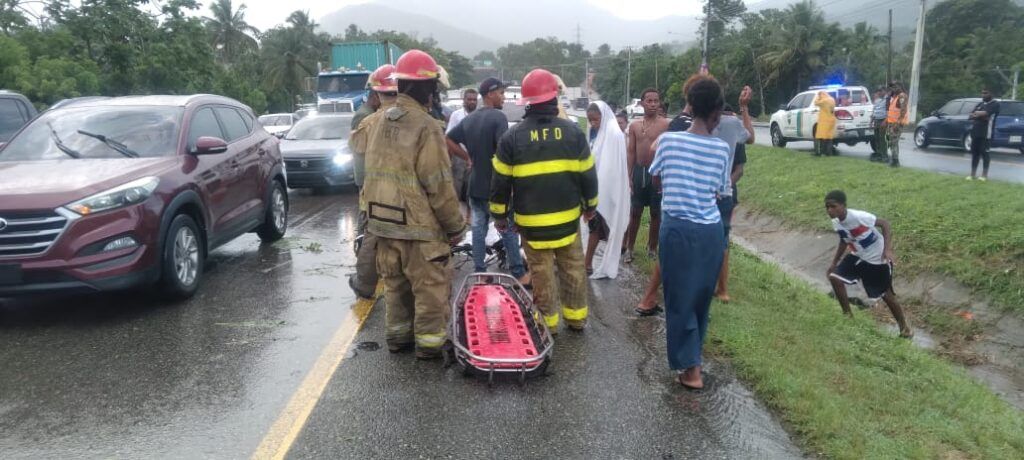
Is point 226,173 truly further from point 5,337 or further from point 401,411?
point 401,411

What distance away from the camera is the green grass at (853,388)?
397 centimetres

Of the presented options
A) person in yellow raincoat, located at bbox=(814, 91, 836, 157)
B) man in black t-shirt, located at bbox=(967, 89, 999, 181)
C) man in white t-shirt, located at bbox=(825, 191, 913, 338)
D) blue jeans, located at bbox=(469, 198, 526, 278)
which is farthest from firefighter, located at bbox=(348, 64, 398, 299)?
person in yellow raincoat, located at bbox=(814, 91, 836, 157)

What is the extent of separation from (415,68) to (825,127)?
1517cm

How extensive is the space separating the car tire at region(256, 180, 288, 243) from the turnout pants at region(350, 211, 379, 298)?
2647mm

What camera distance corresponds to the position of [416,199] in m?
4.61

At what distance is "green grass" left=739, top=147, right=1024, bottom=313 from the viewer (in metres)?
8.42

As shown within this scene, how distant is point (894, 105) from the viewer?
15328mm

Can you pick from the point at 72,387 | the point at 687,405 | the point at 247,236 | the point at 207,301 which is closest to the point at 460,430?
the point at 687,405

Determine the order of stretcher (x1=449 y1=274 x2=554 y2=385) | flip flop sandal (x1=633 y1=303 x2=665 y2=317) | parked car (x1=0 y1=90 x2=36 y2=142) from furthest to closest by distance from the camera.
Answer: parked car (x1=0 y1=90 x2=36 y2=142) → flip flop sandal (x1=633 y1=303 x2=665 y2=317) → stretcher (x1=449 y1=274 x2=554 y2=385)

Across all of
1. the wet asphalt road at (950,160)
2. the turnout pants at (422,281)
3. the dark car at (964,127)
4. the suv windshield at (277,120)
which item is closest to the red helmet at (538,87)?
the turnout pants at (422,281)

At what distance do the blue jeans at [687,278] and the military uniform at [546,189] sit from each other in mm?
831

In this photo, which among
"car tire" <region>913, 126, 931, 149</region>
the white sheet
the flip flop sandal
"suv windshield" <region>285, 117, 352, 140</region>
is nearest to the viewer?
the flip flop sandal

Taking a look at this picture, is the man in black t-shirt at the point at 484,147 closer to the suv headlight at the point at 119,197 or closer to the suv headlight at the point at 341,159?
the suv headlight at the point at 119,197

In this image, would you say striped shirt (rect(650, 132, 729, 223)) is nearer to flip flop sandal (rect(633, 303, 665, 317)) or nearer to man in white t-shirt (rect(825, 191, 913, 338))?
flip flop sandal (rect(633, 303, 665, 317))
